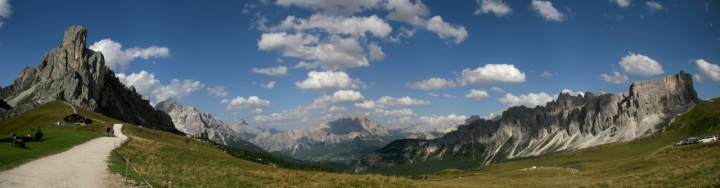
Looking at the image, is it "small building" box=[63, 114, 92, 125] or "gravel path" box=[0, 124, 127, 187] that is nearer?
"gravel path" box=[0, 124, 127, 187]

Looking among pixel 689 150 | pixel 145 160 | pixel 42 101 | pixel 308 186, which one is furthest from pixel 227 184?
pixel 42 101

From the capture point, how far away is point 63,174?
3100 centimetres

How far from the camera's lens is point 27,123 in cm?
10975

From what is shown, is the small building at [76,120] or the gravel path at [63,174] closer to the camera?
the gravel path at [63,174]

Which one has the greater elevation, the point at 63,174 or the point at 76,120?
the point at 76,120

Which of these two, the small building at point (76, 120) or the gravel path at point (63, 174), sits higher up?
the small building at point (76, 120)

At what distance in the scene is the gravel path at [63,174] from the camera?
27.2 metres

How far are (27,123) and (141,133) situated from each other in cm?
4689

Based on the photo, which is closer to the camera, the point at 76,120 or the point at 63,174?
the point at 63,174

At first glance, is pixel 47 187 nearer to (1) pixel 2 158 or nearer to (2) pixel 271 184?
(1) pixel 2 158

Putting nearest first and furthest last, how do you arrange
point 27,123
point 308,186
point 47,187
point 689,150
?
point 47,187 < point 308,186 < point 689,150 < point 27,123

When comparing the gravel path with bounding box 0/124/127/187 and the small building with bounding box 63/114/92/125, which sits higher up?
the small building with bounding box 63/114/92/125

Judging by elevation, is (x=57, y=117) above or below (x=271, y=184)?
above

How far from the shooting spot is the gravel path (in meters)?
27.2
